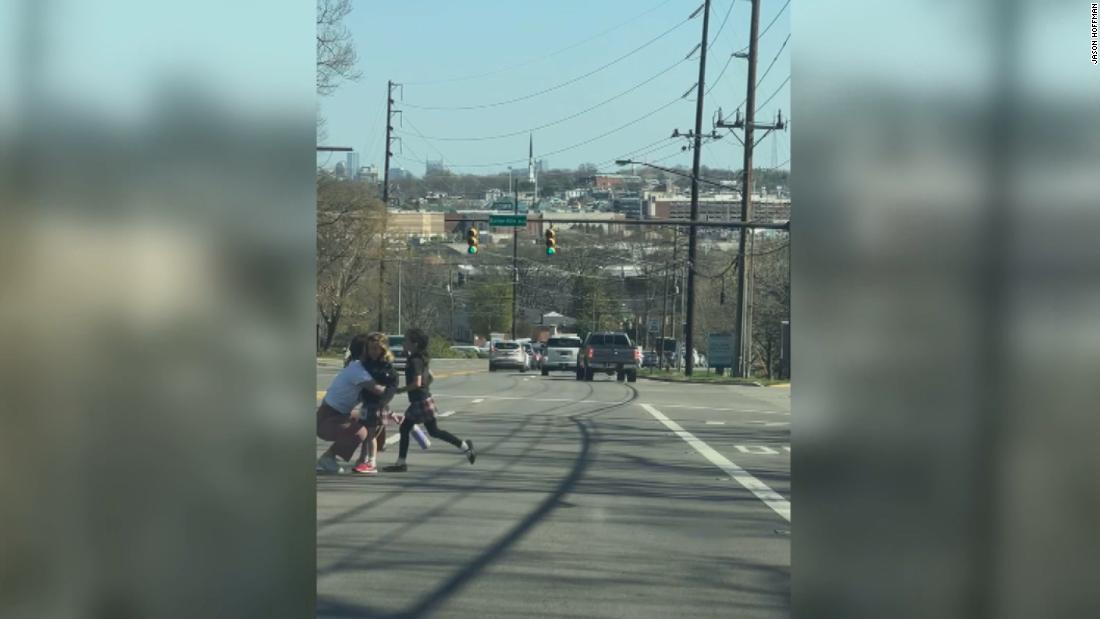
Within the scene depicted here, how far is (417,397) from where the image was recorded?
Result: 1667 cm

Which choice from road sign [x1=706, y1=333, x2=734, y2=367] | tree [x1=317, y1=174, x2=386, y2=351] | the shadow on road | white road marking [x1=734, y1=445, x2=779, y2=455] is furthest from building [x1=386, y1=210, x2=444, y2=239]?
the shadow on road

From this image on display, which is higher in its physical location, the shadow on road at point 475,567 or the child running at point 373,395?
the child running at point 373,395

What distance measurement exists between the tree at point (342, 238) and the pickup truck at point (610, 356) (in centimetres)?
1001

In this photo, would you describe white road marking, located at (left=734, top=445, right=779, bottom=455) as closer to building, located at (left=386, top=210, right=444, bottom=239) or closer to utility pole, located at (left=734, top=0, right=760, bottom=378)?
utility pole, located at (left=734, top=0, right=760, bottom=378)

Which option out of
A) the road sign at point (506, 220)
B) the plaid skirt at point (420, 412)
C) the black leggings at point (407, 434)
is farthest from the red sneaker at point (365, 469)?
the road sign at point (506, 220)

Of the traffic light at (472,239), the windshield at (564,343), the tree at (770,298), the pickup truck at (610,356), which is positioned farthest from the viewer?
the tree at (770,298)

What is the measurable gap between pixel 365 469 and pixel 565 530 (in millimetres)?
4865

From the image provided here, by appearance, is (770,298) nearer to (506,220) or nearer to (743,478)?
(506,220)

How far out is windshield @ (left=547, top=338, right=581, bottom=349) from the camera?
6200 cm

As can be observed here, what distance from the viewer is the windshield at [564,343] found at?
2441 inches

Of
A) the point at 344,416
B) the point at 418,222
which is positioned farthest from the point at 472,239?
the point at 418,222

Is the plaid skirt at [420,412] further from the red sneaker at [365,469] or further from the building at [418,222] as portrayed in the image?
the building at [418,222]
